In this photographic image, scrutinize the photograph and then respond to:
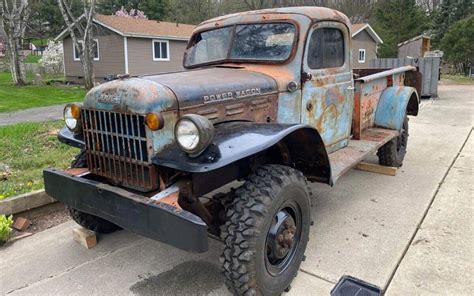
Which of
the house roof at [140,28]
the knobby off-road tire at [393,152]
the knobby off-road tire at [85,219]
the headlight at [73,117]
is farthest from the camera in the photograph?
the house roof at [140,28]

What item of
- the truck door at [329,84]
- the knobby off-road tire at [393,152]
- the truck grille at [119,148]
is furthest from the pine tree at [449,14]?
the truck grille at [119,148]

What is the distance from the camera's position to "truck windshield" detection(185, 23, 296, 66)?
3.75 meters

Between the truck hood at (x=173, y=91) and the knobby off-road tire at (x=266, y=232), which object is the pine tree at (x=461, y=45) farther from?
the knobby off-road tire at (x=266, y=232)

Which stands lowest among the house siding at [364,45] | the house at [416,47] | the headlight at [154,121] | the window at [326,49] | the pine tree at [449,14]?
the headlight at [154,121]

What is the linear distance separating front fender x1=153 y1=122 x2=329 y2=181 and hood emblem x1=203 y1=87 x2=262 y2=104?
0.19 meters

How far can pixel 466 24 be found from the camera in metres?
23.1

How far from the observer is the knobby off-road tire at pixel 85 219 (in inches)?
132

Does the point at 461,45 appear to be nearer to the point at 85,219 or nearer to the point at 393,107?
the point at 393,107

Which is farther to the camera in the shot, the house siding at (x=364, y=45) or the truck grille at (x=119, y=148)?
the house siding at (x=364, y=45)

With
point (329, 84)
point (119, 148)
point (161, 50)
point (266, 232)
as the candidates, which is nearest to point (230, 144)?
point (266, 232)

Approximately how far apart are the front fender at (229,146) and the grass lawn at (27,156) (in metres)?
2.49

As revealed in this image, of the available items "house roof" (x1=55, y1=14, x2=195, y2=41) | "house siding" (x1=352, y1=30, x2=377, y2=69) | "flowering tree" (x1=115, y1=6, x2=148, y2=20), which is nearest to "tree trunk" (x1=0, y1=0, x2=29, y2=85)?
"house roof" (x1=55, y1=14, x2=195, y2=41)

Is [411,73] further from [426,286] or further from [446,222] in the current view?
[426,286]

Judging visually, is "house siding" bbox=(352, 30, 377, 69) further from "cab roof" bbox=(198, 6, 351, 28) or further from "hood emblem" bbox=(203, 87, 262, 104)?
"hood emblem" bbox=(203, 87, 262, 104)
